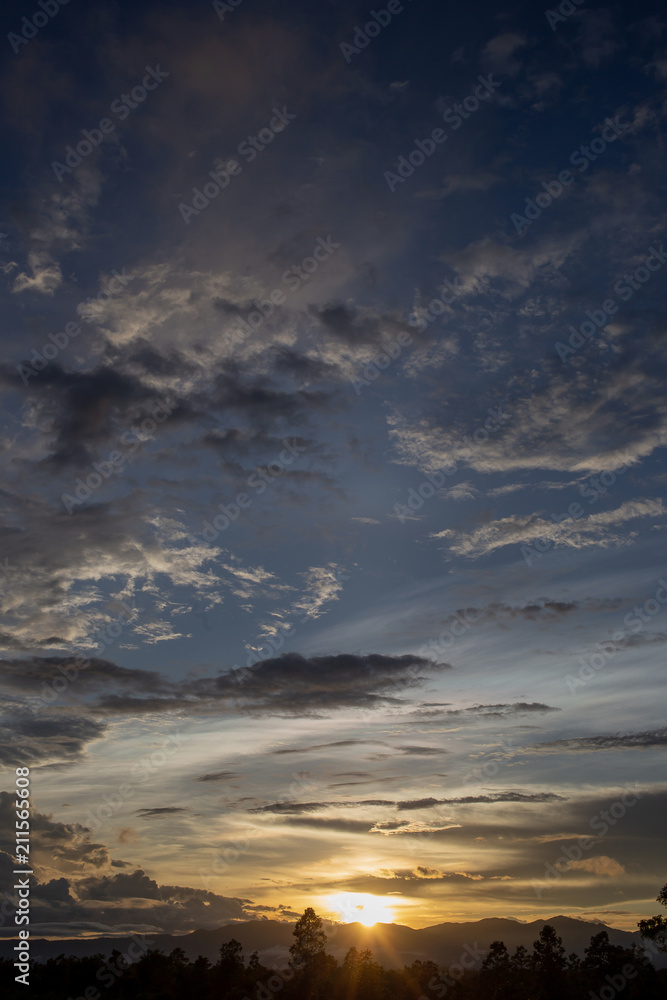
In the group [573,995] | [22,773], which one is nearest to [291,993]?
[573,995]

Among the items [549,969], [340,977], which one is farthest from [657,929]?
[340,977]

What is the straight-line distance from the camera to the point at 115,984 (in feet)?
441

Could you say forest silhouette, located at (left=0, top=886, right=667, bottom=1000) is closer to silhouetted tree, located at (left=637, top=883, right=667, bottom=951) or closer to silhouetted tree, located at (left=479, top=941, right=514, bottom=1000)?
silhouetted tree, located at (left=479, top=941, right=514, bottom=1000)

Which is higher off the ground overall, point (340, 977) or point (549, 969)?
point (549, 969)

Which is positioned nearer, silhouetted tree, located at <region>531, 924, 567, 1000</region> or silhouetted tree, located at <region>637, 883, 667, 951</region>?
silhouetted tree, located at <region>637, 883, 667, 951</region>

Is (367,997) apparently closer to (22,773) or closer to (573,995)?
(573,995)

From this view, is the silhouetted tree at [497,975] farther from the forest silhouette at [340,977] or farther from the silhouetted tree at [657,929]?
the silhouetted tree at [657,929]

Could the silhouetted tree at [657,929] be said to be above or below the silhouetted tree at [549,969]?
above

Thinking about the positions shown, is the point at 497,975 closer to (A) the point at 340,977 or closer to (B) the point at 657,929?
(A) the point at 340,977

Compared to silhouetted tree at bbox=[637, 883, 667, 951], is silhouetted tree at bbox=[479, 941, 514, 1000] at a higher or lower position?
lower

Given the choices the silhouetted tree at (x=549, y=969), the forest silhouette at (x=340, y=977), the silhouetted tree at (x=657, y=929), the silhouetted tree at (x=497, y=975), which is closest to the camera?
the silhouetted tree at (x=657, y=929)

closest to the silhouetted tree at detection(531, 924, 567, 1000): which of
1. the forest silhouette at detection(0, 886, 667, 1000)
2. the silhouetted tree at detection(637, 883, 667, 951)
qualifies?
the forest silhouette at detection(0, 886, 667, 1000)

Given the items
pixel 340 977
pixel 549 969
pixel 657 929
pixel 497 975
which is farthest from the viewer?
pixel 340 977

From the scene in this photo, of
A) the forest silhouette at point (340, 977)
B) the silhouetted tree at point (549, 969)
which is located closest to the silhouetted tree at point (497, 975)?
the forest silhouette at point (340, 977)
